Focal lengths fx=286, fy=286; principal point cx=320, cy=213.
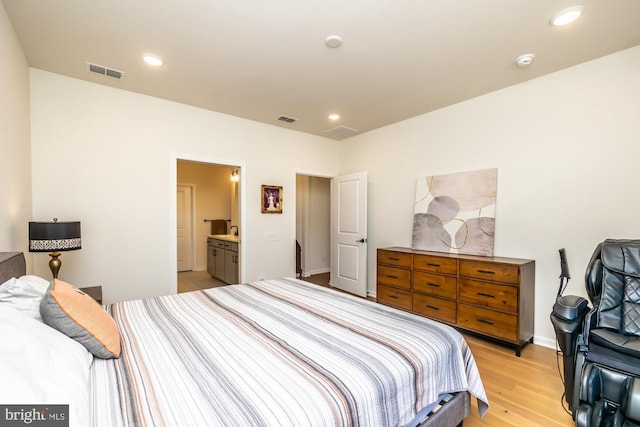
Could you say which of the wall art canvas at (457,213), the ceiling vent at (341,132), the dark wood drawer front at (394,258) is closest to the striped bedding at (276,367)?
the dark wood drawer front at (394,258)

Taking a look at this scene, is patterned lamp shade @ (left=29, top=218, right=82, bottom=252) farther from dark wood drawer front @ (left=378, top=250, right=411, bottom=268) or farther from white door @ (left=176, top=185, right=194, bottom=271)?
white door @ (left=176, top=185, right=194, bottom=271)

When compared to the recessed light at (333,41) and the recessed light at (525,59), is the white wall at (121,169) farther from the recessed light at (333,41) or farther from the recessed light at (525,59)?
the recessed light at (525,59)

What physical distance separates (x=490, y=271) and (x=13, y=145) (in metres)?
4.27

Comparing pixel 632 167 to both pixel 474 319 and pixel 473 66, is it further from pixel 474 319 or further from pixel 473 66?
pixel 474 319

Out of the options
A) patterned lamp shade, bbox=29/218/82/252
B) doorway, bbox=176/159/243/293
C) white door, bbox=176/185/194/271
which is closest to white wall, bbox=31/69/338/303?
patterned lamp shade, bbox=29/218/82/252

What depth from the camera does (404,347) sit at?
55.4 inches

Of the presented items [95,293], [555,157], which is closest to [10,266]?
[95,293]

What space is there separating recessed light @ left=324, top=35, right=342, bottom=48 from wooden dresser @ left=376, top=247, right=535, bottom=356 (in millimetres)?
2444

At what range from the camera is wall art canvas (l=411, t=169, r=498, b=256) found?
10.8ft

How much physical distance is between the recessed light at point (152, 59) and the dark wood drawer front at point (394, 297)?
11.8ft

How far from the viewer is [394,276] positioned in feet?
12.4

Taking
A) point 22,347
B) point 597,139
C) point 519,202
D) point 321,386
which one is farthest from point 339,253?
point 22,347

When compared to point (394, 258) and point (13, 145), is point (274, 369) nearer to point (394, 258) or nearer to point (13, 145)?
point (13, 145)

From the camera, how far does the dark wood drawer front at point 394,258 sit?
362cm
